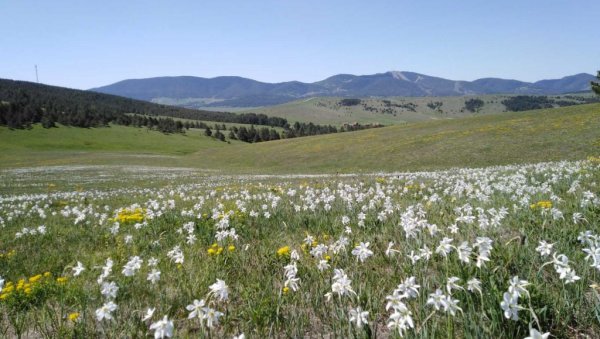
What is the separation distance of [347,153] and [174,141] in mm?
111755

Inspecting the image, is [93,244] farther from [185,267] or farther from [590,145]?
[590,145]

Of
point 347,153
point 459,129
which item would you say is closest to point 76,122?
point 347,153

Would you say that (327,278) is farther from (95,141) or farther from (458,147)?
(95,141)

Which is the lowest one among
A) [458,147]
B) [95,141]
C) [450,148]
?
[450,148]

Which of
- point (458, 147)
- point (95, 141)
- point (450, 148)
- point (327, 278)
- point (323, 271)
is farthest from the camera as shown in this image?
point (95, 141)

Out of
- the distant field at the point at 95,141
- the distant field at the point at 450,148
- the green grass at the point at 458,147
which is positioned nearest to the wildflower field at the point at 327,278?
the green grass at the point at 458,147

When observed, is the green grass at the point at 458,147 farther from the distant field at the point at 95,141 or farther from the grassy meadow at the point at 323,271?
the distant field at the point at 95,141

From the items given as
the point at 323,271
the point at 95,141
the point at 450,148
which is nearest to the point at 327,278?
the point at 323,271

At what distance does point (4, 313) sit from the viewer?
500 cm

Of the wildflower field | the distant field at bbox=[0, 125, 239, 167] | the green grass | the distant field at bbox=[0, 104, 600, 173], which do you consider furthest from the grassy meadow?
the distant field at bbox=[0, 125, 239, 167]

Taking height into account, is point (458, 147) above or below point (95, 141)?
below

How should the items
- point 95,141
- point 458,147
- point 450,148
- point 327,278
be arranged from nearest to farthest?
point 327,278, point 458,147, point 450,148, point 95,141

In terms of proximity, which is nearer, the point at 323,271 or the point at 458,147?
the point at 323,271

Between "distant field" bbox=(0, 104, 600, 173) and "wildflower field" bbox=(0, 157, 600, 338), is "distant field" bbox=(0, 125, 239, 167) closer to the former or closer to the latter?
"distant field" bbox=(0, 104, 600, 173)
